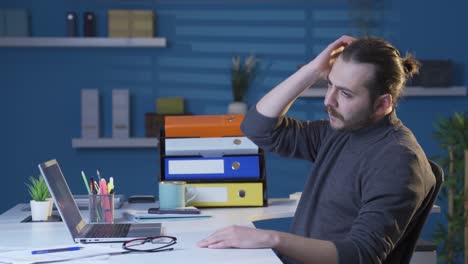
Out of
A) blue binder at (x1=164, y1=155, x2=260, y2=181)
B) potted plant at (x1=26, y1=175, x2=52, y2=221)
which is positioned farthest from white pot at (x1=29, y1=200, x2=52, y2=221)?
blue binder at (x1=164, y1=155, x2=260, y2=181)

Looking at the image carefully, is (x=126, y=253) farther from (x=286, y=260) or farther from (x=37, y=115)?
(x=37, y=115)

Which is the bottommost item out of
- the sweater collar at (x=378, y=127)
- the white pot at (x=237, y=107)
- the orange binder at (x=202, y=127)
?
the white pot at (x=237, y=107)

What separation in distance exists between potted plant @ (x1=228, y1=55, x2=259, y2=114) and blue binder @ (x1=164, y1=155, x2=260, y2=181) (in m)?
1.98

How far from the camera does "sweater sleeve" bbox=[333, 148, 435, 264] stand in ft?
6.89

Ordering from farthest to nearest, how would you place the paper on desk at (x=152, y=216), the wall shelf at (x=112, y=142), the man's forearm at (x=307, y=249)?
the wall shelf at (x=112, y=142), the paper on desk at (x=152, y=216), the man's forearm at (x=307, y=249)

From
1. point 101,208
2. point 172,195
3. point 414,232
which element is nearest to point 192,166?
point 172,195

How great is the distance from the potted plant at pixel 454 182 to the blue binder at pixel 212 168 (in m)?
2.13

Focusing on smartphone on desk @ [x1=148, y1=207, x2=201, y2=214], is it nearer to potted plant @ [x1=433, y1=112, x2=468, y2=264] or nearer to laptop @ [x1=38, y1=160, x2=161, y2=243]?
laptop @ [x1=38, y1=160, x2=161, y2=243]

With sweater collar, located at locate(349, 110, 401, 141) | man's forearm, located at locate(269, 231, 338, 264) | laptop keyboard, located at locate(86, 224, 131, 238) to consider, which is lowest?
laptop keyboard, located at locate(86, 224, 131, 238)

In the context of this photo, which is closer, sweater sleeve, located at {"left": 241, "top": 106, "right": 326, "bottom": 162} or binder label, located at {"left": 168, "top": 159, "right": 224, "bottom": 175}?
sweater sleeve, located at {"left": 241, "top": 106, "right": 326, "bottom": 162}

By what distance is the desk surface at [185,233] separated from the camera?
2.12 metres

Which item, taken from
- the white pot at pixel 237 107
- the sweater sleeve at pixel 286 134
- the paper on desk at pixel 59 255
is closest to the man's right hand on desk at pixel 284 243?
the paper on desk at pixel 59 255

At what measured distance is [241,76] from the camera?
5.33 meters

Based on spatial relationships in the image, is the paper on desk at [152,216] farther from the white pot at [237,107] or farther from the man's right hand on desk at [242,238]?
the white pot at [237,107]
